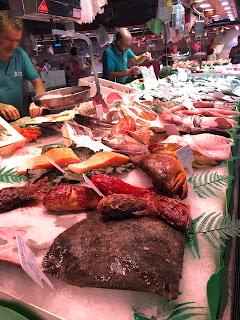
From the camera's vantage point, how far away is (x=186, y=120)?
237cm

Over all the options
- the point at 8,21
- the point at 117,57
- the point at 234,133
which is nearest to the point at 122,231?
the point at 234,133

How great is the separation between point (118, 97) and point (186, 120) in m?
1.34

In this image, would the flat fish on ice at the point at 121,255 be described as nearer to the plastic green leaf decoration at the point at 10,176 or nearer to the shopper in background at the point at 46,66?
the plastic green leaf decoration at the point at 10,176

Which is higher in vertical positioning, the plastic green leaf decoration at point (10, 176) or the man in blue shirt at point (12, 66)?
the man in blue shirt at point (12, 66)

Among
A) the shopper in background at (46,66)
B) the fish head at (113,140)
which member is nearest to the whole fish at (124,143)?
the fish head at (113,140)

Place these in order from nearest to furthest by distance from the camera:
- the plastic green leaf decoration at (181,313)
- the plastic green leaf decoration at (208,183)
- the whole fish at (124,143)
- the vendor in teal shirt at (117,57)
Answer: the plastic green leaf decoration at (181,313) < the plastic green leaf decoration at (208,183) < the whole fish at (124,143) < the vendor in teal shirt at (117,57)

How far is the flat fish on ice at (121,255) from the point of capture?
31.0 inches

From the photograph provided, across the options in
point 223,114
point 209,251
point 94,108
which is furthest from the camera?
point 94,108

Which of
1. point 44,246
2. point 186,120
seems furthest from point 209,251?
point 186,120

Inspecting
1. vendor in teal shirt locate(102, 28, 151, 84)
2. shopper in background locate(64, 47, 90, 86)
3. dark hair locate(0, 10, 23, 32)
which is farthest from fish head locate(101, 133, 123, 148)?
shopper in background locate(64, 47, 90, 86)

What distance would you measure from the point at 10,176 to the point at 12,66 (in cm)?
269

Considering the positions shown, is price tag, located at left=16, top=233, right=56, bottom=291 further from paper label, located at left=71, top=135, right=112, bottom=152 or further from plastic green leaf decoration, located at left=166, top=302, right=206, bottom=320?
paper label, located at left=71, top=135, right=112, bottom=152

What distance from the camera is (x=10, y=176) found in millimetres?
1613

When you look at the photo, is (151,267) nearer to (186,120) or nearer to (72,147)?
(72,147)
